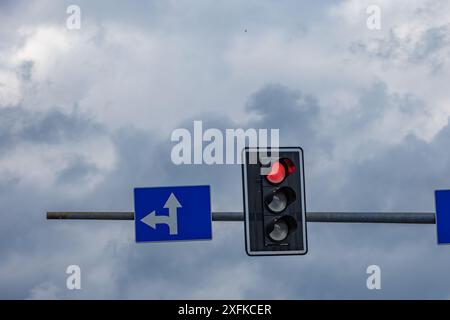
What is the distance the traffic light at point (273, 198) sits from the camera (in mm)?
12664

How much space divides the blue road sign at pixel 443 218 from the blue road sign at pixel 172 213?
3.44 metres

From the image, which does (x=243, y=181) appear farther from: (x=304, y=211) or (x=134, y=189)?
(x=134, y=189)

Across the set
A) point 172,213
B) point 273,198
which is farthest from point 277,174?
point 172,213

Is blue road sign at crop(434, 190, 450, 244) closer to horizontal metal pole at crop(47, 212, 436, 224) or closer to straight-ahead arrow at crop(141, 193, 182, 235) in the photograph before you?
horizontal metal pole at crop(47, 212, 436, 224)

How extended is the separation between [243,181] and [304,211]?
0.91m

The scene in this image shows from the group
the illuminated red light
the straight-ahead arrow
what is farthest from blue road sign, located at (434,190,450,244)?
the straight-ahead arrow

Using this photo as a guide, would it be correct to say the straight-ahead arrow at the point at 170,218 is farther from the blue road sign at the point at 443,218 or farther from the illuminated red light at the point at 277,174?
the blue road sign at the point at 443,218

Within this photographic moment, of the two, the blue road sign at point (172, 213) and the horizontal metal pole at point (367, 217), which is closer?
the horizontal metal pole at point (367, 217)

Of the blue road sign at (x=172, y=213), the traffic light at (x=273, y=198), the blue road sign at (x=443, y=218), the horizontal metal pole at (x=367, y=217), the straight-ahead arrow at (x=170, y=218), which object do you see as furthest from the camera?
the straight-ahead arrow at (x=170, y=218)

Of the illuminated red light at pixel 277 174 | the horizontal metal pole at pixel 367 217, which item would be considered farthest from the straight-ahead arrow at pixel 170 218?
the illuminated red light at pixel 277 174

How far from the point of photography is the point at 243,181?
12695 mm

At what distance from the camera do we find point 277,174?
1270 centimetres

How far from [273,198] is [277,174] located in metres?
0.31
